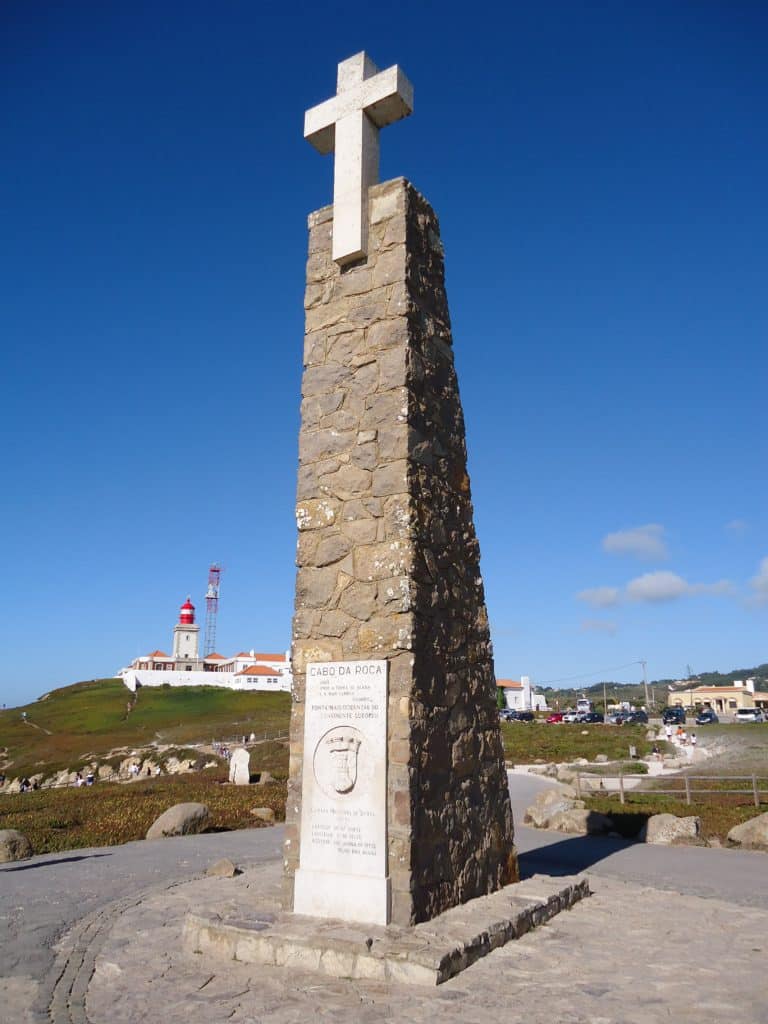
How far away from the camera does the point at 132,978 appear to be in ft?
16.7

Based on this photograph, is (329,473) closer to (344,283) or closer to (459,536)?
(459,536)

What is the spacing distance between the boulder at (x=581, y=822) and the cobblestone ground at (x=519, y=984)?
22.6 ft

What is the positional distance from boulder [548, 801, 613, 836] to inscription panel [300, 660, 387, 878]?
28.5 ft

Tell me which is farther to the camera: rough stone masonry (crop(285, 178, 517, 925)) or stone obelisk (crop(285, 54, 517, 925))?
rough stone masonry (crop(285, 178, 517, 925))

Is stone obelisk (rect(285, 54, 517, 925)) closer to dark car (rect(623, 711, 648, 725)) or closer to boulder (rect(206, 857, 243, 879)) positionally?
boulder (rect(206, 857, 243, 879))

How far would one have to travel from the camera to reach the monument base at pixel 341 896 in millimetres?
5449

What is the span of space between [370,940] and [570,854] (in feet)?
22.2

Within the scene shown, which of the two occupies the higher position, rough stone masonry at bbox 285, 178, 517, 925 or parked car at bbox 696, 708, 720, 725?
rough stone masonry at bbox 285, 178, 517, 925

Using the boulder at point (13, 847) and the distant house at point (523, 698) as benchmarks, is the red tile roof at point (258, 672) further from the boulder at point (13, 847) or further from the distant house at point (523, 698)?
the boulder at point (13, 847)

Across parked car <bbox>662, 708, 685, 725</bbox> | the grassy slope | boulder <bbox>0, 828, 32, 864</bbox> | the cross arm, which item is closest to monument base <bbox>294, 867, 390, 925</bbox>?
boulder <bbox>0, 828, 32, 864</bbox>

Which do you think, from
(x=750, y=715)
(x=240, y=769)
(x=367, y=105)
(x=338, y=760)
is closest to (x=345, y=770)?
(x=338, y=760)

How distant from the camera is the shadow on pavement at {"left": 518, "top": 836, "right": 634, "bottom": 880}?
9.39 meters

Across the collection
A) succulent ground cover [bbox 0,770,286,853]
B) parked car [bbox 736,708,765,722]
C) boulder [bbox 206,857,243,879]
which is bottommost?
parked car [bbox 736,708,765,722]

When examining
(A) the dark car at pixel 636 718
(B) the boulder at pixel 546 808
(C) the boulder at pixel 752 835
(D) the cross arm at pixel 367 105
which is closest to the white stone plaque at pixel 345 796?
(D) the cross arm at pixel 367 105
